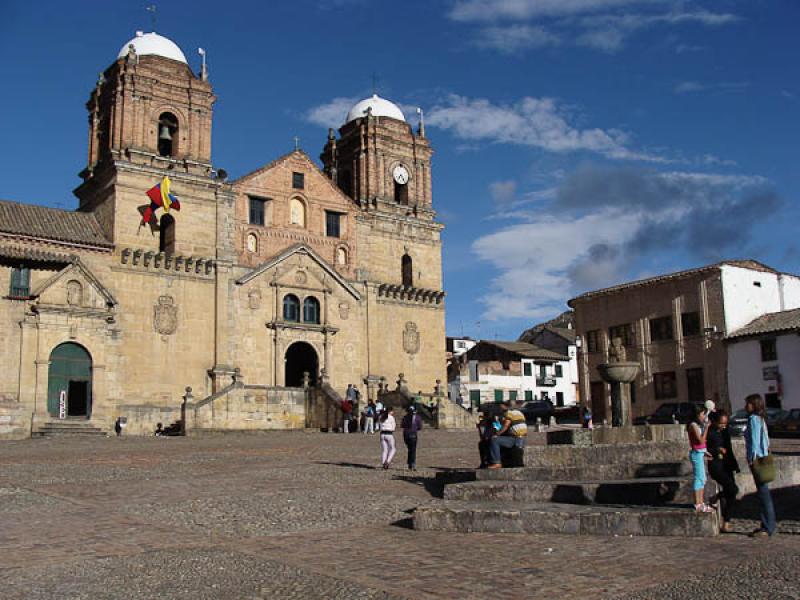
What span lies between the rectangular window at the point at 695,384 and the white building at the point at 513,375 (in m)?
21.7

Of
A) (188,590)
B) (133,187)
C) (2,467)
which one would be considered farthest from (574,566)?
(133,187)

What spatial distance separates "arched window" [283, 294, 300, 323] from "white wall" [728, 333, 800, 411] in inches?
870

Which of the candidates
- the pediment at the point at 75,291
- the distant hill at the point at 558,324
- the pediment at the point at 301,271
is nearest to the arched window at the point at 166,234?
the pediment at the point at 301,271

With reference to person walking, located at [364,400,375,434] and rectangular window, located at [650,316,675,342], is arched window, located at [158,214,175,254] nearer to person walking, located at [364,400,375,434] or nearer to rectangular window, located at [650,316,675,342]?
person walking, located at [364,400,375,434]

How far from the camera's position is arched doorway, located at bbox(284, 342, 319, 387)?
148 ft

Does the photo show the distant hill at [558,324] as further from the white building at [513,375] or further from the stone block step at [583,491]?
the stone block step at [583,491]

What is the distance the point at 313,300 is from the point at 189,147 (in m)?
9.92

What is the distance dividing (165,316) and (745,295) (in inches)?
1157

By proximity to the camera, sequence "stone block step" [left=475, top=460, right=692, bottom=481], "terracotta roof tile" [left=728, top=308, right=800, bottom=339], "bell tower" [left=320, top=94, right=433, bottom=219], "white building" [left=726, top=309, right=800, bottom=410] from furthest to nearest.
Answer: "bell tower" [left=320, top=94, right=433, bottom=219]
"terracotta roof tile" [left=728, top=308, right=800, bottom=339]
"white building" [left=726, top=309, right=800, bottom=410]
"stone block step" [left=475, top=460, right=692, bottom=481]

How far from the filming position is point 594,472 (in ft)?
47.0

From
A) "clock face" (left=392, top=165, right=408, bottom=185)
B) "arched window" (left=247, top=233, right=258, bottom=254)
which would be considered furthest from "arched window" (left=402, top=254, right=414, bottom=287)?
"arched window" (left=247, top=233, right=258, bottom=254)

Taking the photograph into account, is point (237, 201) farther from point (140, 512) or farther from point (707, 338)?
point (140, 512)

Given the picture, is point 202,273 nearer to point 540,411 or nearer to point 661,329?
point 661,329

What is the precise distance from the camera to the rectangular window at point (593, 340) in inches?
1971
